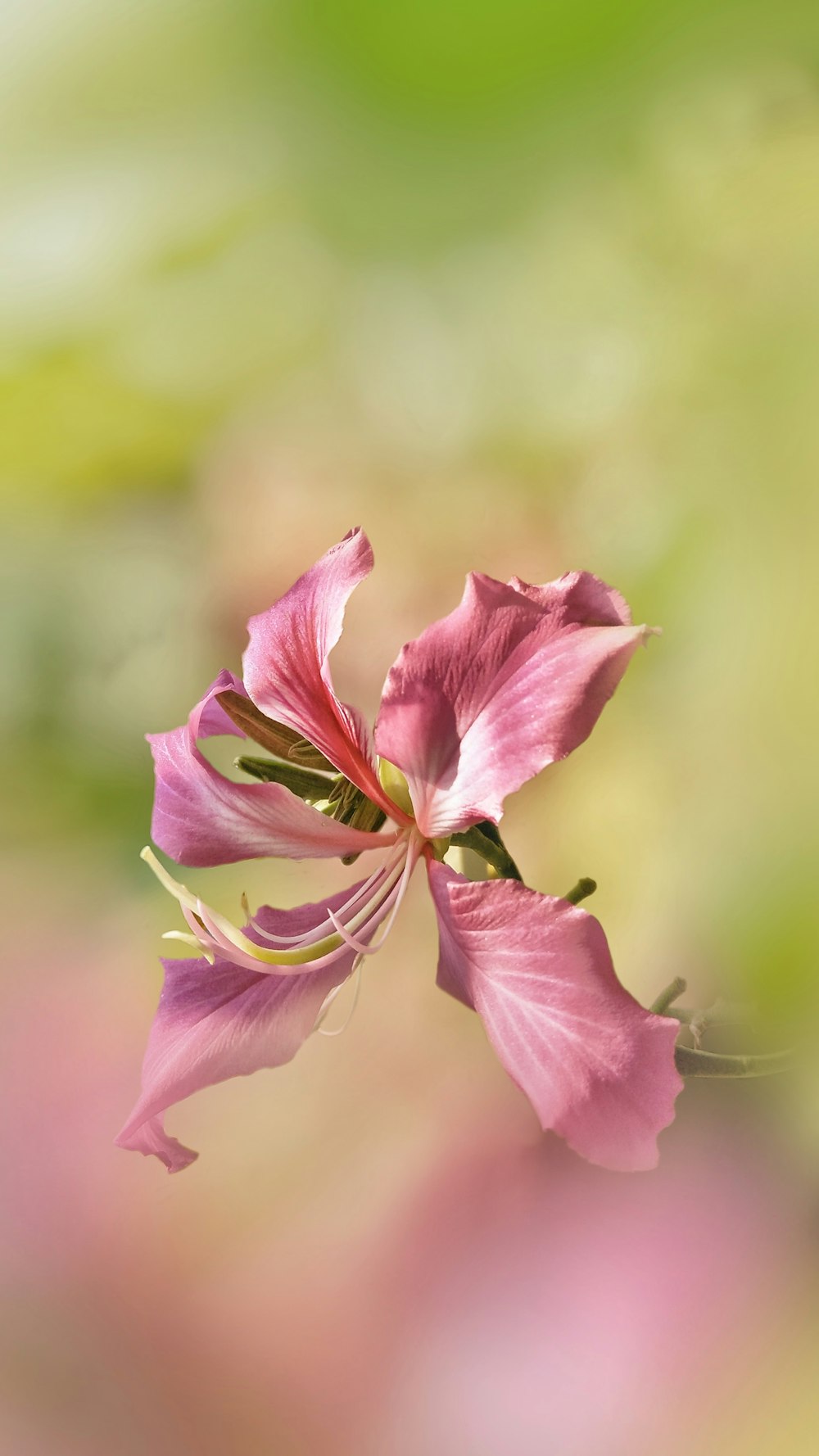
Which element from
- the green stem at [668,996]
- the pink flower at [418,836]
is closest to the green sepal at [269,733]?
the pink flower at [418,836]

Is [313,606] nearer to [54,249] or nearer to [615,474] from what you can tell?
[615,474]

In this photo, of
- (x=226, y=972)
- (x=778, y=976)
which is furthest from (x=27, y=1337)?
(x=778, y=976)

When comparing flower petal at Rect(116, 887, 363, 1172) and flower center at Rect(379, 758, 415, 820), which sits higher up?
flower center at Rect(379, 758, 415, 820)

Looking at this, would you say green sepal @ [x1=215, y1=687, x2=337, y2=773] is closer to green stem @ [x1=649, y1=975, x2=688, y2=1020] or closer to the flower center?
the flower center

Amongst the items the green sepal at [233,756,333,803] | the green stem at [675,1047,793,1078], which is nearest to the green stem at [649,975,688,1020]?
the green stem at [675,1047,793,1078]

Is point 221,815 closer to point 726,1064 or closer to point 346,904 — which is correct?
point 346,904

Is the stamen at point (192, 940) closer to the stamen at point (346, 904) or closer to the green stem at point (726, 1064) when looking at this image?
the stamen at point (346, 904)

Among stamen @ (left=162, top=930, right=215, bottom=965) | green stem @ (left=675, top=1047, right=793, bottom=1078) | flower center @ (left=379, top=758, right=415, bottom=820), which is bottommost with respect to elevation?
green stem @ (left=675, top=1047, right=793, bottom=1078)
